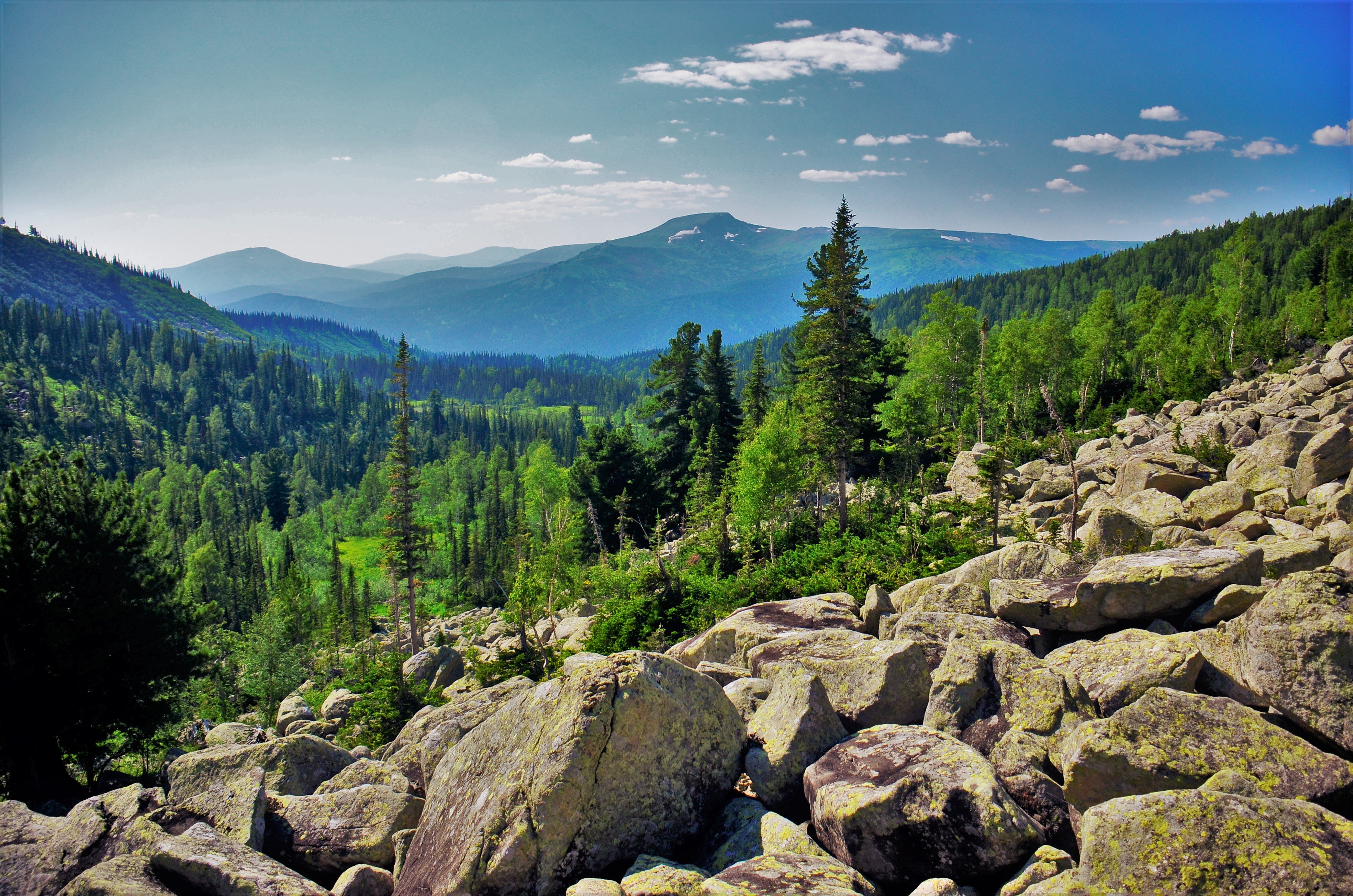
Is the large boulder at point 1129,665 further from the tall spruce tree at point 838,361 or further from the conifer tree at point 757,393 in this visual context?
the conifer tree at point 757,393

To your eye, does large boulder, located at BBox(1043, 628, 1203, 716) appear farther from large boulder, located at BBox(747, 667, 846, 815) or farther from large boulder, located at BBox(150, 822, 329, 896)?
large boulder, located at BBox(150, 822, 329, 896)

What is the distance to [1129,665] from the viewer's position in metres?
8.14

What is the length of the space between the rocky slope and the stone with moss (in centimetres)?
3

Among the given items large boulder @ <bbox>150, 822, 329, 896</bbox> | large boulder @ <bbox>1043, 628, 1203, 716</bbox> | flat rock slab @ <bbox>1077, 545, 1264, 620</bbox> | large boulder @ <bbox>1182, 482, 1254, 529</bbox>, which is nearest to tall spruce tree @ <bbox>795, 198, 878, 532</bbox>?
large boulder @ <bbox>1182, 482, 1254, 529</bbox>

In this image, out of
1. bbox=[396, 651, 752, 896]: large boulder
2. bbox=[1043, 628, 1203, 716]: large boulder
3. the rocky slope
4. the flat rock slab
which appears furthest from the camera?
the flat rock slab

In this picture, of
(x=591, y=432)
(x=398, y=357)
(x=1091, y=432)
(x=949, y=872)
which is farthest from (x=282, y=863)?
(x=1091, y=432)

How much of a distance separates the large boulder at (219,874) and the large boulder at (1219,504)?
17403 millimetres

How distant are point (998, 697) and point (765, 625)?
698 centimetres

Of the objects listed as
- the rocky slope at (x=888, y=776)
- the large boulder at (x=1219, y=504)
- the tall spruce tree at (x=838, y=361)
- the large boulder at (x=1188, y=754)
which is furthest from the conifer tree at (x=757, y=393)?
the large boulder at (x=1188, y=754)

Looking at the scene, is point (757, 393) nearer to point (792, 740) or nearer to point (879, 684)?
point (879, 684)

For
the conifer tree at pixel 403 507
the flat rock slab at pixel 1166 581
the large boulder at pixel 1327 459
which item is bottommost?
the conifer tree at pixel 403 507

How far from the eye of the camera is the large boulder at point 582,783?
7.43m

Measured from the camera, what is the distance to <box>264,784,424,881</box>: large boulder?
29.9 feet

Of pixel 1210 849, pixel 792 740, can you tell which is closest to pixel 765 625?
pixel 792 740
